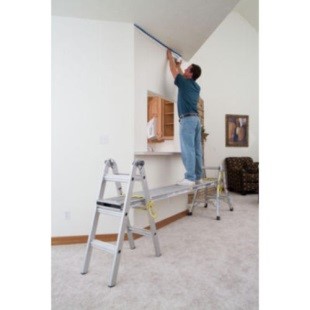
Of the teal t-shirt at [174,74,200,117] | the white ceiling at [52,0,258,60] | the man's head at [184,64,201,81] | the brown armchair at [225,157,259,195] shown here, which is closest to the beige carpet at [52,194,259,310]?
the teal t-shirt at [174,74,200,117]

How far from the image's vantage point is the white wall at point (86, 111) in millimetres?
3002

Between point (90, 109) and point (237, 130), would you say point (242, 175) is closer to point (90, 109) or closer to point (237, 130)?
point (237, 130)

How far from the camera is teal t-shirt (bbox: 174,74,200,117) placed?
141 inches

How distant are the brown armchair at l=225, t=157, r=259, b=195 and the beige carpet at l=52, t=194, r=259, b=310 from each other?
285cm

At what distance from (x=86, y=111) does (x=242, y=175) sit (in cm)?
422

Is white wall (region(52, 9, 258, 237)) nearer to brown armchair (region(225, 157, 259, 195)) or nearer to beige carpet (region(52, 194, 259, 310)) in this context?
beige carpet (region(52, 194, 259, 310))

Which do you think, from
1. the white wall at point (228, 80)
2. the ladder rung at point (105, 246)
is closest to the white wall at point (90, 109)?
the ladder rung at point (105, 246)

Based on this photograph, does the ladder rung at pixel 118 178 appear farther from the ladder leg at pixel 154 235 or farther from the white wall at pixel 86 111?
the white wall at pixel 86 111

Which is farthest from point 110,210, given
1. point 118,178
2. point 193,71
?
point 193,71
